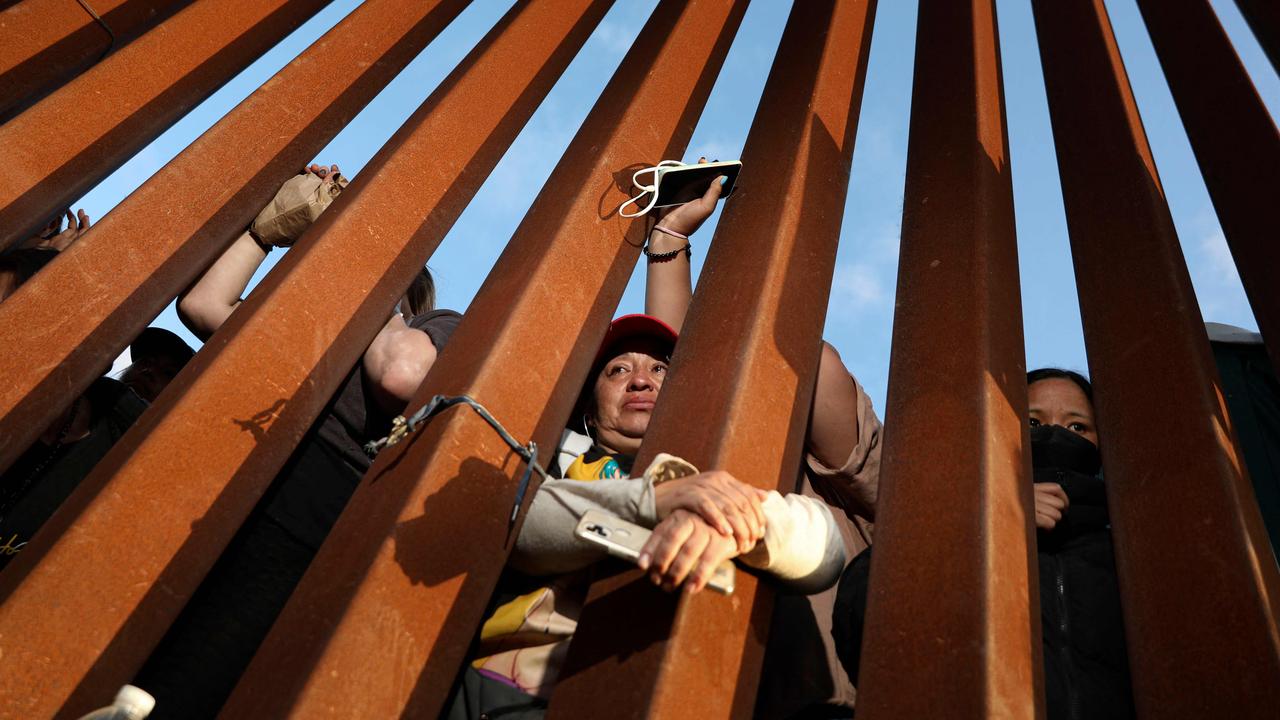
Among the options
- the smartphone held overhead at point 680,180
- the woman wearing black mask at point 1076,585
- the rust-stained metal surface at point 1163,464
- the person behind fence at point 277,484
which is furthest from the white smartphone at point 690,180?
the woman wearing black mask at point 1076,585

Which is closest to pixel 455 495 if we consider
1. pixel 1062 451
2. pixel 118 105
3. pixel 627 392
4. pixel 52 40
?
pixel 627 392

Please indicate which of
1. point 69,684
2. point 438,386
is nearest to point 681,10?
point 438,386

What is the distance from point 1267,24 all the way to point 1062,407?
5.02 ft

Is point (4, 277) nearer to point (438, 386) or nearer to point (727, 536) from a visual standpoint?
point (438, 386)

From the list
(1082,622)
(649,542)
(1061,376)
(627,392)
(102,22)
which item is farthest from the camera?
(1061,376)

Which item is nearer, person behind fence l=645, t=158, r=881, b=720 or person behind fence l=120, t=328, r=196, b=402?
person behind fence l=645, t=158, r=881, b=720

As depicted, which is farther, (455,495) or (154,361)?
(154,361)

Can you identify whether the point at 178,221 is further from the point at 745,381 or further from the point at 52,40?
the point at 745,381

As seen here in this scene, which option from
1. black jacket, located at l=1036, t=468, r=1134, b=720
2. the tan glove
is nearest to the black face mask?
black jacket, located at l=1036, t=468, r=1134, b=720

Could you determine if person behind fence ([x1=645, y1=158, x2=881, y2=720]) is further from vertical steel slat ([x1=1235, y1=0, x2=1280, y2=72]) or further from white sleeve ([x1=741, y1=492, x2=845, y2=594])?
vertical steel slat ([x1=1235, y1=0, x2=1280, y2=72])

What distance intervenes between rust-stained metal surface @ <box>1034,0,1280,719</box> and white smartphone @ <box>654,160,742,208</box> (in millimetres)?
1174

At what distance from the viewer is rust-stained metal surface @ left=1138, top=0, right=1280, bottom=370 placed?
9.26 ft

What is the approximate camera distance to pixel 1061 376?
3449 mm

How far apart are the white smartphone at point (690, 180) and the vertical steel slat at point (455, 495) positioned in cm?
13
